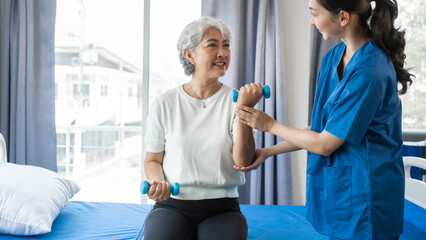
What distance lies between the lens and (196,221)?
4.95ft

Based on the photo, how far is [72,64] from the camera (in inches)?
158

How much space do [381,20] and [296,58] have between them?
5.54ft

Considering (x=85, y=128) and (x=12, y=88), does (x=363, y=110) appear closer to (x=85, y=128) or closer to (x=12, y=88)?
(x=12, y=88)

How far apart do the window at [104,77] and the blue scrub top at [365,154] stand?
2.41 metres

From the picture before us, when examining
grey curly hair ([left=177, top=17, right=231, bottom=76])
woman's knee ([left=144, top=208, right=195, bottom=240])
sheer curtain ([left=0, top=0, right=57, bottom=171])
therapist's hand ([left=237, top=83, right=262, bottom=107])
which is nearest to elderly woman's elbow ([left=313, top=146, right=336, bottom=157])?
therapist's hand ([left=237, top=83, right=262, bottom=107])

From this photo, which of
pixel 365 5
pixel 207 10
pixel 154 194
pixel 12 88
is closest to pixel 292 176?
pixel 207 10

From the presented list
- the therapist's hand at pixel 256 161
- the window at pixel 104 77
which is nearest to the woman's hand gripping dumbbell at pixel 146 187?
the therapist's hand at pixel 256 161

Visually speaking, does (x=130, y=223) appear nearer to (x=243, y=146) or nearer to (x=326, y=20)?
(x=243, y=146)

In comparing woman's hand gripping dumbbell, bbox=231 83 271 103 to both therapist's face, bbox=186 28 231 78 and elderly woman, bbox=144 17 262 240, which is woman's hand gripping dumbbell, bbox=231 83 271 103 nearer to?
elderly woman, bbox=144 17 262 240

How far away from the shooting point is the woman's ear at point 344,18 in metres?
1.14

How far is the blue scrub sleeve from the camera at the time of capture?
1074 mm

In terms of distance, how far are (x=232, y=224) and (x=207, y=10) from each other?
6.09 feet

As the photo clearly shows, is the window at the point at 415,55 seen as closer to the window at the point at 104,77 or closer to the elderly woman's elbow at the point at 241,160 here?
the window at the point at 104,77

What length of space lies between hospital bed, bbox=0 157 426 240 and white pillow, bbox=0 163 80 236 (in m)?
0.05
